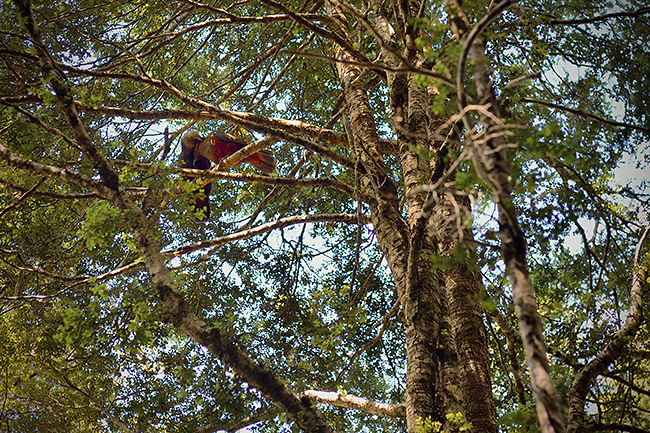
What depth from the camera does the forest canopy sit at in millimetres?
2203

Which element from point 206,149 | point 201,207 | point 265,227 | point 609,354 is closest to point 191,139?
point 206,149

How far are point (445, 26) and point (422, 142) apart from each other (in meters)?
1.69

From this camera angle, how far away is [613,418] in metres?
4.54

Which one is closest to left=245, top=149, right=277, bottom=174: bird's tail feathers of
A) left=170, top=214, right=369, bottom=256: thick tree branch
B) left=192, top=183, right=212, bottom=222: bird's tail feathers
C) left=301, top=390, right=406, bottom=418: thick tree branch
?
left=192, top=183, right=212, bottom=222: bird's tail feathers

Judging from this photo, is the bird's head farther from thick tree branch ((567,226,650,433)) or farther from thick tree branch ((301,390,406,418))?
thick tree branch ((567,226,650,433))

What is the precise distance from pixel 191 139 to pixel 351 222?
7.36 ft

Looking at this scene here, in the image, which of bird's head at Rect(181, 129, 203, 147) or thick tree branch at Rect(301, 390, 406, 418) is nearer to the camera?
thick tree branch at Rect(301, 390, 406, 418)

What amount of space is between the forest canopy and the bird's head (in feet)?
0.14

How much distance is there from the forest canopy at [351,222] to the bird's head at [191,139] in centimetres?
4

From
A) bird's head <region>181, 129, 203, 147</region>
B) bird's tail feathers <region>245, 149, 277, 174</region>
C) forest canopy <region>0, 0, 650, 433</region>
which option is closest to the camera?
forest canopy <region>0, 0, 650, 433</region>

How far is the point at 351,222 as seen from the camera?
193 inches

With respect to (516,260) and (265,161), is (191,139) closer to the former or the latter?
(265,161)

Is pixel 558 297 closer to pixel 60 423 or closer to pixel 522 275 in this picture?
pixel 522 275

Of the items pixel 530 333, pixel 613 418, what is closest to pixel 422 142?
pixel 530 333
